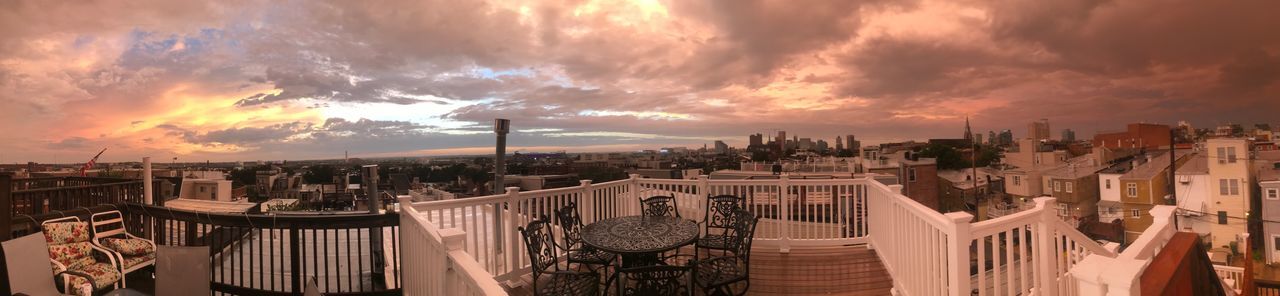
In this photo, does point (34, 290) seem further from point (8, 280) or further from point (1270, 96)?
point (1270, 96)

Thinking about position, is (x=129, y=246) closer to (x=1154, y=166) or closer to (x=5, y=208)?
(x=5, y=208)

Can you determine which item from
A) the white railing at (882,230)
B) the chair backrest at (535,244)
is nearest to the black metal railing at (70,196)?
the white railing at (882,230)

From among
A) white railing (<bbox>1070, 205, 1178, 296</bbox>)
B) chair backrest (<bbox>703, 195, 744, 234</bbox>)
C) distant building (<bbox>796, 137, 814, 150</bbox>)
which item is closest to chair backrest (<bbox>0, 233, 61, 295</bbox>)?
chair backrest (<bbox>703, 195, 744, 234</bbox>)

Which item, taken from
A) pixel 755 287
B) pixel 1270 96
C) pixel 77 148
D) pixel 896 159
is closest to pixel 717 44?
pixel 896 159

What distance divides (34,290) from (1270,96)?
12.3 m

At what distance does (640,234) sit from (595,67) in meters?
6.24

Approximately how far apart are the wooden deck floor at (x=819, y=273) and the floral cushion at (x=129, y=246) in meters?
3.07

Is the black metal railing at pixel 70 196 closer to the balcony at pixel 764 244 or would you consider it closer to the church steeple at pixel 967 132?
the balcony at pixel 764 244

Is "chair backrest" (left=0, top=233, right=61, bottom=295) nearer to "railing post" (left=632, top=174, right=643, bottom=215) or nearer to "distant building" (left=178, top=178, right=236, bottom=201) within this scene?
"railing post" (left=632, top=174, right=643, bottom=215)

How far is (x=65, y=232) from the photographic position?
10.3ft

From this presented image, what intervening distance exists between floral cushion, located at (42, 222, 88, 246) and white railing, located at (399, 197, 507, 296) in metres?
2.78

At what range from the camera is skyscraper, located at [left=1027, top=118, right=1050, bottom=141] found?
7.16m

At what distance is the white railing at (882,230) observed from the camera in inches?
80.7

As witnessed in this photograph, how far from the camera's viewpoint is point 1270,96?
5215mm
